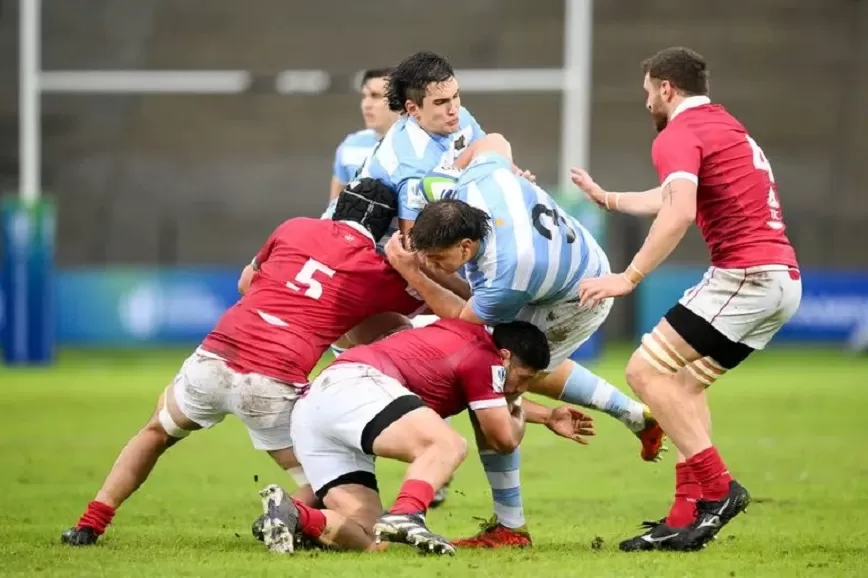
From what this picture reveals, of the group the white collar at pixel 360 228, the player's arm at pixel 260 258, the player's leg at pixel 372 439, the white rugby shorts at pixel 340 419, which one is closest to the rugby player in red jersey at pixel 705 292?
the player's leg at pixel 372 439

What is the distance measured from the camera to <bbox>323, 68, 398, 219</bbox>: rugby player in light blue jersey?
9.66 metres

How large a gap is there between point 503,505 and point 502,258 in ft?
3.88

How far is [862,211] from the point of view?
79.8 feet

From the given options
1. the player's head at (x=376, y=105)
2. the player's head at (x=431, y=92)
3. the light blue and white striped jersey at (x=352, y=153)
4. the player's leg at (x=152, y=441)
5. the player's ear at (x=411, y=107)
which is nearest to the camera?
the player's leg at (x=152, y=441)

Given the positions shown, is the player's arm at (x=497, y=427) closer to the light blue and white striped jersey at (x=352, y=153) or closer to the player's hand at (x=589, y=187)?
the player's hand at (x=589, y=187)

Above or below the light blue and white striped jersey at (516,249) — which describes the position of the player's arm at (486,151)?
above

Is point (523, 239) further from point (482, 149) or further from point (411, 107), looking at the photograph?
point (411, 107)

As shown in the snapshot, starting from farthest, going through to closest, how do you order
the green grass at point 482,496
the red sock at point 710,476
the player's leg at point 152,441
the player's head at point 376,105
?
1. the player's head at point 376,105
2. the player's leg at point 152,441
3. the red sock at point 710,476
4. the green grass at point 482,496

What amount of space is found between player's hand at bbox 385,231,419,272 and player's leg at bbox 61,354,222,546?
0.91 m

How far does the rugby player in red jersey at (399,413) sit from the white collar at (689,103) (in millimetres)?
1175

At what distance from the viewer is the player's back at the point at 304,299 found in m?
6.75

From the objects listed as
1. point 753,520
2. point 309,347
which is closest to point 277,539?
point 309,347

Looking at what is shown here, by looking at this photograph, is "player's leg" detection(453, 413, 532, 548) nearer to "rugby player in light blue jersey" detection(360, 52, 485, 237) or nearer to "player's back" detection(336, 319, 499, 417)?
"player's back" detection(336, 319, 499, 417)

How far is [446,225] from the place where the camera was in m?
6.36
